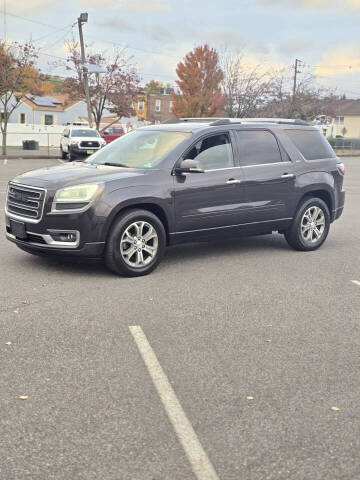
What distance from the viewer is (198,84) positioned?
189 feet

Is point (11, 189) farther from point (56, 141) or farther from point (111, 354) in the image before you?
point (56, 141)

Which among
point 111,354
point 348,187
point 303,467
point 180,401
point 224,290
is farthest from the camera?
point 348,187

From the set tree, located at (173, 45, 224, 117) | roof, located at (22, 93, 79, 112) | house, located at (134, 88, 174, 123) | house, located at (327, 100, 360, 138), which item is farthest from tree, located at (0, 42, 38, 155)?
house, located at (327, 100, 360, 138)

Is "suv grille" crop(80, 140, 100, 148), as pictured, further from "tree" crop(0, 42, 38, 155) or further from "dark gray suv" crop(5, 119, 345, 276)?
"dark gray suv" crop(5, 119, 345, 276)

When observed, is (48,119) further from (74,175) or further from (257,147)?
(74,175)

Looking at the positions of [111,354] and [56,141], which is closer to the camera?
[111,354]

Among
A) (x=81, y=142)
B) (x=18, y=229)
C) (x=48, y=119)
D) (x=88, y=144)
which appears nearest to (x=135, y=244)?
(x=18, y=229)

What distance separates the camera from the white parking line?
10.2 feet

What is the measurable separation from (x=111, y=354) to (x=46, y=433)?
127 centimetres

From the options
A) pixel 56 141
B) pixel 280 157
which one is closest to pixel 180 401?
pixel 280 157

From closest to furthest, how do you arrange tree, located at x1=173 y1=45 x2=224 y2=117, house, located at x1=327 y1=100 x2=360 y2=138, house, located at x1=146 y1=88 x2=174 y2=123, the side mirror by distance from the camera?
the side mirror → tree, located at x1=173 y1=45 x2=224 y2=117 → house, located at x1=146 y1=88 x2=174 y2=123 → house, located at x1=327 y1=100 x2=360 y2=138

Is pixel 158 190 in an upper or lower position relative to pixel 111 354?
upper

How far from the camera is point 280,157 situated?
28.4 feet

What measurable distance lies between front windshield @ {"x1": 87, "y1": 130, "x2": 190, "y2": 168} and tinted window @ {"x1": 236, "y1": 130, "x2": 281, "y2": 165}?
0.87 metres
